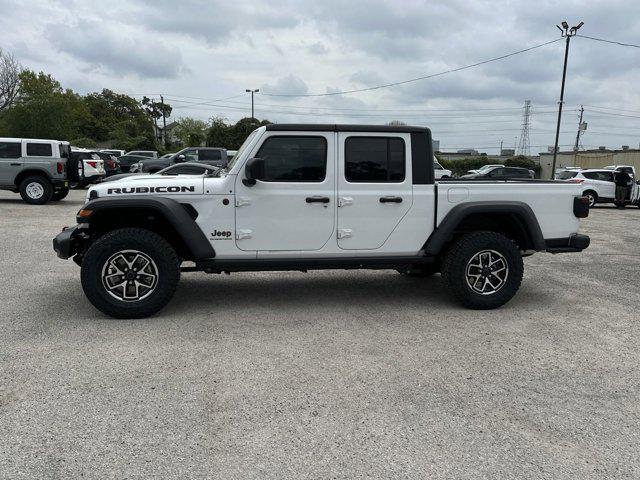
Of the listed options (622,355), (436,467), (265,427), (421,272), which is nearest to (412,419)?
(436,467)

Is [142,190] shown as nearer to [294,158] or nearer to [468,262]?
[294,158]

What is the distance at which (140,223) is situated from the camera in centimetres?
516

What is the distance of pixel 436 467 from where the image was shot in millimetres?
2691

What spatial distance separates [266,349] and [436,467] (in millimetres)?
1919

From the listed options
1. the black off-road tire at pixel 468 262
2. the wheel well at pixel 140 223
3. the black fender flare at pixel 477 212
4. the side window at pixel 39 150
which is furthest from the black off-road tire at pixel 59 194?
the black off-road tire at pixel 468 262

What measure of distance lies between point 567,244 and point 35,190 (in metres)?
14.5

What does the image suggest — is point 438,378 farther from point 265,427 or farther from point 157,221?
point 157,221

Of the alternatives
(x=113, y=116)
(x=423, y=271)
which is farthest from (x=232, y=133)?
(x=423, y=271)

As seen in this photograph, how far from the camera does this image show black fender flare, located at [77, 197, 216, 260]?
4.79m

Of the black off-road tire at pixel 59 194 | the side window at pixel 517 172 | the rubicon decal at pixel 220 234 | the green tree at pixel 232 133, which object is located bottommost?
the black off-road tire at pixel 59 194

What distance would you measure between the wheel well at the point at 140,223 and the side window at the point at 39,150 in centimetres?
1127

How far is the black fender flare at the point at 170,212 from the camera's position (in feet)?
15.7

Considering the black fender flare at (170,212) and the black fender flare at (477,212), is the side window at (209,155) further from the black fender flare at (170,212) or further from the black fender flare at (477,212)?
the black fender flare at (477,212)

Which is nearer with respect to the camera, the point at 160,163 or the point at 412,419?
the point at 412,419
